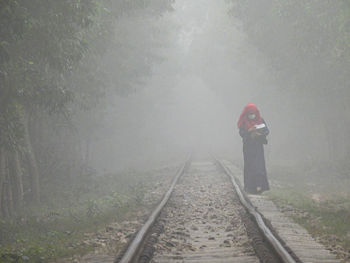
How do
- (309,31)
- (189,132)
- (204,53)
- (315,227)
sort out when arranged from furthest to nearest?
(189,132), (204,53), (309,31), (315,227)

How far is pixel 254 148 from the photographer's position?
37.5 ft

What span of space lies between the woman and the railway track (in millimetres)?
852

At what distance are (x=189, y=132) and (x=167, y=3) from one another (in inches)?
3507

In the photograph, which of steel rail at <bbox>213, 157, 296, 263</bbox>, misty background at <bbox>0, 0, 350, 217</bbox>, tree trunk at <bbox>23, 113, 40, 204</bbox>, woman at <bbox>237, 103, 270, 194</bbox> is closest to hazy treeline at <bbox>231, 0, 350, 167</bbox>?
misty background at <bbox>0, 0, 350, 217</bbox>

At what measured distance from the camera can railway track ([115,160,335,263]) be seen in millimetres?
5520

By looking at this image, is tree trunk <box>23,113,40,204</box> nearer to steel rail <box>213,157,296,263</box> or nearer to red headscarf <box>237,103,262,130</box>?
red headscarf <box>237,103,262,130</box>

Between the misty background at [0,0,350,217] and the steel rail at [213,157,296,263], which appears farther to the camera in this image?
the misty background at [0,0,350,217]

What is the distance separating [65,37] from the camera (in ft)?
33.1

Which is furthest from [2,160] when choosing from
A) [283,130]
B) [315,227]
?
[283,130]

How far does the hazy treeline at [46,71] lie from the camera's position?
375 inches

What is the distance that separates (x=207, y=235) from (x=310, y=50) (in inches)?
489

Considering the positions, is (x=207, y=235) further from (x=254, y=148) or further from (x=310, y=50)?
(x=310, y=50)

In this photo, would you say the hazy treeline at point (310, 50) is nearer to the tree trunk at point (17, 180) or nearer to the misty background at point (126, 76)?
the misty background at point (126, 76)

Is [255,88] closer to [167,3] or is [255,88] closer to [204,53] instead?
[204,53]
